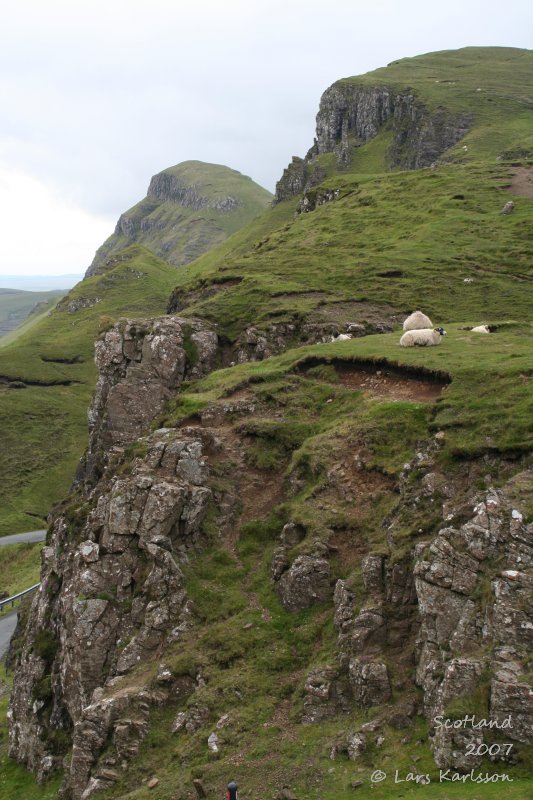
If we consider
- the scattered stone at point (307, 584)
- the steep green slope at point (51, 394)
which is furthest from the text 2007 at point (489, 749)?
the steep green slope at point (51, 394)

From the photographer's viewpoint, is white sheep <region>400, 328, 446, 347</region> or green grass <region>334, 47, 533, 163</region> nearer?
white sheep <region>400, 328, 446, 347</region>

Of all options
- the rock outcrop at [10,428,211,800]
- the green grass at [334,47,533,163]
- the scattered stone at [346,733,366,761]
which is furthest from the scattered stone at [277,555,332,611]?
the green grass at [334,47,533,163]

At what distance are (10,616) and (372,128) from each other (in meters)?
133

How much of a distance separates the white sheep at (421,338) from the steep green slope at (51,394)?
25.2 m

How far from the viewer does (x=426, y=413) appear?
90.3ft

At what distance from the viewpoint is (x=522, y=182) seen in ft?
291

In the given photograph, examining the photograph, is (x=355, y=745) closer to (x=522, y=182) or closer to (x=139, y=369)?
(x=139, y=369)

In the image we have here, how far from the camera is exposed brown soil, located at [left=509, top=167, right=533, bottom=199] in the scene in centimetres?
8425

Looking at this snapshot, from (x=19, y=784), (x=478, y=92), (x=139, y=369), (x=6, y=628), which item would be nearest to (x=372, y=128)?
(x=478, y=92)

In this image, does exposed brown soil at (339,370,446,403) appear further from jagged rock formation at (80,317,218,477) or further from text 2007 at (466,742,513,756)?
text 2007 at (466,742,513,756)

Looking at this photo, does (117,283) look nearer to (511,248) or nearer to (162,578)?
(511,248)

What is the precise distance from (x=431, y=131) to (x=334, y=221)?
62533 millimetres

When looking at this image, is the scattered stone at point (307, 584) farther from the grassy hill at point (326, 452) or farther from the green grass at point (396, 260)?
the green grass at point (396, 260)

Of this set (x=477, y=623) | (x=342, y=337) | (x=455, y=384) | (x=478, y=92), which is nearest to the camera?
(x=477, y=623)
